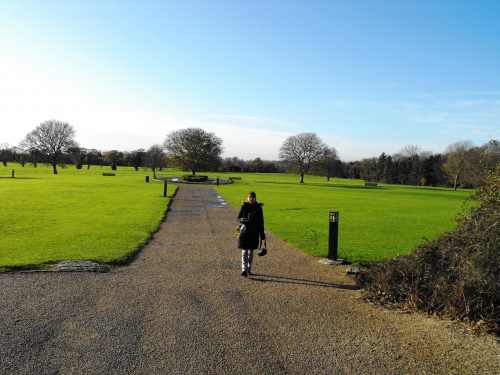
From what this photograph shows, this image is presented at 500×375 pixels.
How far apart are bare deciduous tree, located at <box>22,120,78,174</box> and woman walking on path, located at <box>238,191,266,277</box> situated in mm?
73082

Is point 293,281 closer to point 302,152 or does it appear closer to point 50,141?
point 302,152

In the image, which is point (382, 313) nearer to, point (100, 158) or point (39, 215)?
point (39, 215)

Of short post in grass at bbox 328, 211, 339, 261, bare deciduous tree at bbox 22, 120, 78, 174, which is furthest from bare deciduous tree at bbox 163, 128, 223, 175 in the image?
short post in grass at bbox 328, 211, 339, 261

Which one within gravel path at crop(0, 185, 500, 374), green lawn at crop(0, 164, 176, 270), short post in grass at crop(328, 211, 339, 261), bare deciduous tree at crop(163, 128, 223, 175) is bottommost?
green lawn at crop(0, 164, 176, 270)

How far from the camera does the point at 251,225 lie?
7.77 m

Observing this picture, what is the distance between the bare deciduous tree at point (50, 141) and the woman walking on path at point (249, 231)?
240ft

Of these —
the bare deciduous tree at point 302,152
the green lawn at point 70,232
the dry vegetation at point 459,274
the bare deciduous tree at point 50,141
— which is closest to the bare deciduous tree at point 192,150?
the bare deciduous tree at point 302,152

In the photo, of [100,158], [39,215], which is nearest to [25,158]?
[100,158]

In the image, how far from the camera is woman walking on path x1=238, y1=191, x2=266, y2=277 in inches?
299

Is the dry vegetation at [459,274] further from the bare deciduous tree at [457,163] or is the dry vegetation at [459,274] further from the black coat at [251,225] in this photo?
the bare deciduous tree at [457,163]

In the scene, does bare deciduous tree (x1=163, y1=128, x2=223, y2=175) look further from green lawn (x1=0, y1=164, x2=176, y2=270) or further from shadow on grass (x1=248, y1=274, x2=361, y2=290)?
shadow on grass (x1=248, y1=274, x2=361, y2=290)

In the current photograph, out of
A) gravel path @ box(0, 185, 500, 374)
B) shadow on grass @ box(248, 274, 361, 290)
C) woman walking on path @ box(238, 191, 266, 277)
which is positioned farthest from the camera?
woman walking on path @ box(238, 191, 266, 277)

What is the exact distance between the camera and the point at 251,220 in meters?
7.79

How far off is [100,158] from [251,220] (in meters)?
128
